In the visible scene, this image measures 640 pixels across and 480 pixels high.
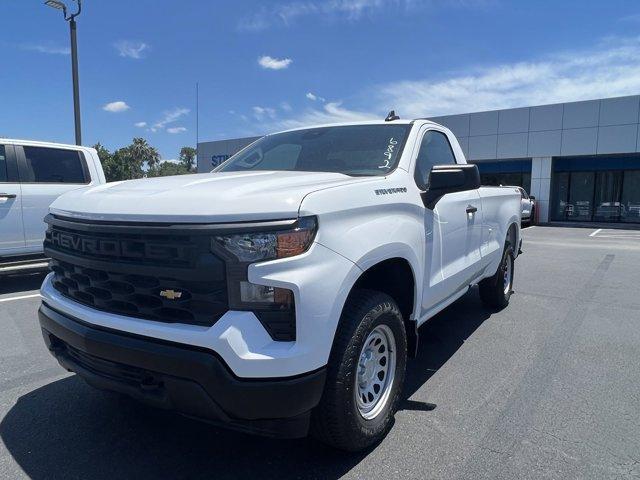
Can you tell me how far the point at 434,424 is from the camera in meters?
3.03

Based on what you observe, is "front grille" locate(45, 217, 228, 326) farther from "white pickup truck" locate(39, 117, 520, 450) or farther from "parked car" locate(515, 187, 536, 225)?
"parked car" locate(515, 187, 536, 225)

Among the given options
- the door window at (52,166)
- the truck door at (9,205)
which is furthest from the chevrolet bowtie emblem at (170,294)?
the door window at (52,166)

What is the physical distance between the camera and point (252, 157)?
13.5 ft

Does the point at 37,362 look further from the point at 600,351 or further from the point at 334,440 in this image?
the point at 600,351

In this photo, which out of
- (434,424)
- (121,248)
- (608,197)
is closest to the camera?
(121,248)

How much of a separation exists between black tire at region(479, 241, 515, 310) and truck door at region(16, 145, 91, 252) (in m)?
6.19

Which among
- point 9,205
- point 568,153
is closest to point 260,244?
point 9,205

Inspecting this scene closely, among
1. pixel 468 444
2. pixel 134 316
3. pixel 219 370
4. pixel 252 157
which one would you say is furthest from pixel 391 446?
pixel 252 157

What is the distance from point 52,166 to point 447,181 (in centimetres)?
649

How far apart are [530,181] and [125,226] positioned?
88.5 ft

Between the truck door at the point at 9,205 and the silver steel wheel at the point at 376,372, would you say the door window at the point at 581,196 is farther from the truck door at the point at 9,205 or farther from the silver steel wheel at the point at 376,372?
the silver steel wheel at the point at 376,372

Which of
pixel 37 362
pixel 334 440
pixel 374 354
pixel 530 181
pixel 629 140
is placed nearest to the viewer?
pixel 334 440

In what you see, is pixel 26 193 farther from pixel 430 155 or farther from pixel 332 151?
pixel 430 155

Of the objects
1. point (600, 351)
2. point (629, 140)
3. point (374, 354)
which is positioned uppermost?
point (629, 140)
